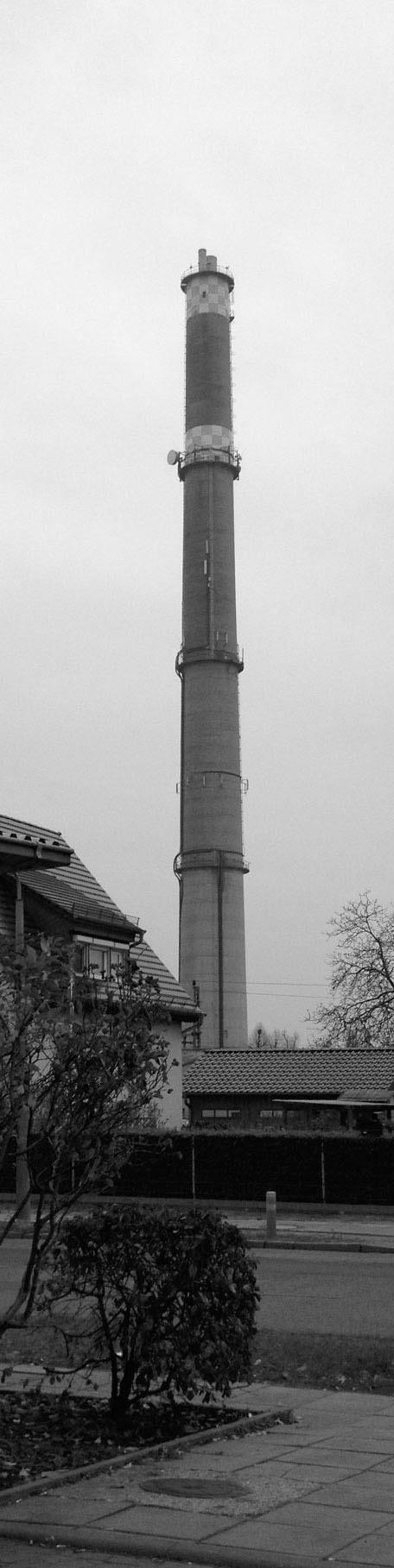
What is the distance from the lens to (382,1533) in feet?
21.4

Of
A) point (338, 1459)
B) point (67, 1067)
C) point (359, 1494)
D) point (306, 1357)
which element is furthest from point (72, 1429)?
point (306, 1357)

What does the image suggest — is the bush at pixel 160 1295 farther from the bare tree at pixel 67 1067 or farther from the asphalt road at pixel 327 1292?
the asphalt road at pixel 327 1292

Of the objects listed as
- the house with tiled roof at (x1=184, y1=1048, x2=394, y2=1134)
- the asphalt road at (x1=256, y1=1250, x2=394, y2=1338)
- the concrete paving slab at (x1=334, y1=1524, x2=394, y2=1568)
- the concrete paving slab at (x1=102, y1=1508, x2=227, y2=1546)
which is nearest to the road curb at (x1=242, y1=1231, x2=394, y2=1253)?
the asphalt road at (x1=256, y1=1250, x2=394, y2=1338)

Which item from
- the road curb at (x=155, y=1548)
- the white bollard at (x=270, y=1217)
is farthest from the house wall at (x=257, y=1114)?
the road curb at (x=155, y=1548)

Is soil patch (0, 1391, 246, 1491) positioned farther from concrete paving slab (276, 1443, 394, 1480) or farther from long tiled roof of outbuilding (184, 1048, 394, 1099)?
long tiled roof of outbuilding (184, 1048, 394, 1099)

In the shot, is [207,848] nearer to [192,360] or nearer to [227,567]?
[227,567]

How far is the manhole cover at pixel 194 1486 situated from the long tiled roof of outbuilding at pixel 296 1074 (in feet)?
114

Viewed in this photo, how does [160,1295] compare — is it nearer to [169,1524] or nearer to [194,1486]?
[194,1486]

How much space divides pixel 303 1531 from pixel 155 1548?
65 cm

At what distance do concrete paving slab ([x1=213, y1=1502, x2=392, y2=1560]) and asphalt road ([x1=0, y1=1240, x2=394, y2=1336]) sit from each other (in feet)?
20.4

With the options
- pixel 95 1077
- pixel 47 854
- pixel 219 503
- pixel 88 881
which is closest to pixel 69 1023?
pixel 95 1077

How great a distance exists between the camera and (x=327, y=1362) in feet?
36.8

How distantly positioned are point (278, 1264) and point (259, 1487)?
13997mm

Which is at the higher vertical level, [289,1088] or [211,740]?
[211,740]
